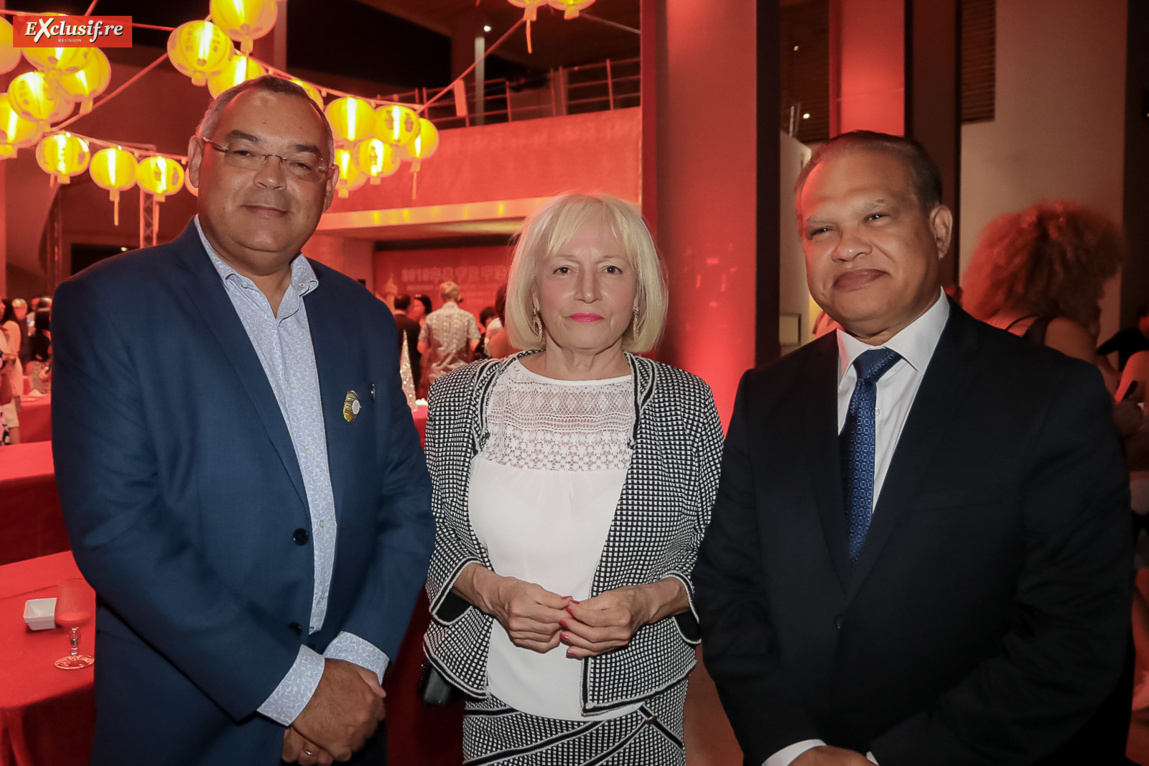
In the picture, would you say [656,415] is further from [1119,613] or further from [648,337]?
[1119,613]

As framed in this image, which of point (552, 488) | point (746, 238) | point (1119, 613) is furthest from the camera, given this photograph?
point (746, 238)

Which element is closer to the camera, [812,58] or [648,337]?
[648,337]

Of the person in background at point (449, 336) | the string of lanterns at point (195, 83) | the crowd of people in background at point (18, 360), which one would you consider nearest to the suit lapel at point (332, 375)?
the string of lanterns at point (195, 83)

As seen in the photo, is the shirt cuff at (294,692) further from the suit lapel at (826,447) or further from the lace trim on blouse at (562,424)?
the suit lapel at (826,447)

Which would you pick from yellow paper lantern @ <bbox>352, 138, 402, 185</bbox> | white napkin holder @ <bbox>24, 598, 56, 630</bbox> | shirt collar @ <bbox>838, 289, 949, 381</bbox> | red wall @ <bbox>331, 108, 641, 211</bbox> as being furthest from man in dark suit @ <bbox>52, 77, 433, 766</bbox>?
red wall @ <bbox>331, 108, 641, 211</bbox>

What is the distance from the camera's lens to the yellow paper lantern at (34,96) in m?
6.11

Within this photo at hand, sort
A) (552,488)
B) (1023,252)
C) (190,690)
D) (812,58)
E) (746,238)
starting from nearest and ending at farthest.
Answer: (190,690) → (552,488) → (1023,252) → (746,238) → (812,58)

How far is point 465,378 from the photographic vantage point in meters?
1.82

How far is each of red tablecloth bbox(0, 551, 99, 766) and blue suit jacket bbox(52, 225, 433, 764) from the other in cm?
31

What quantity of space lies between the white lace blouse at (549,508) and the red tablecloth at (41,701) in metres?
0.84

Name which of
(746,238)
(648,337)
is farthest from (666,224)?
(648,337)

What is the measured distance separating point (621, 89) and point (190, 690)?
14.2 m

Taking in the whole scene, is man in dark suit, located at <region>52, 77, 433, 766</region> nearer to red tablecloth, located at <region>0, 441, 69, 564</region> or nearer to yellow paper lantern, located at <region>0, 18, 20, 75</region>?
red tablecloth, located at <region>0, 441, 69, 564</region>

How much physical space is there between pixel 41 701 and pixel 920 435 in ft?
5.61
